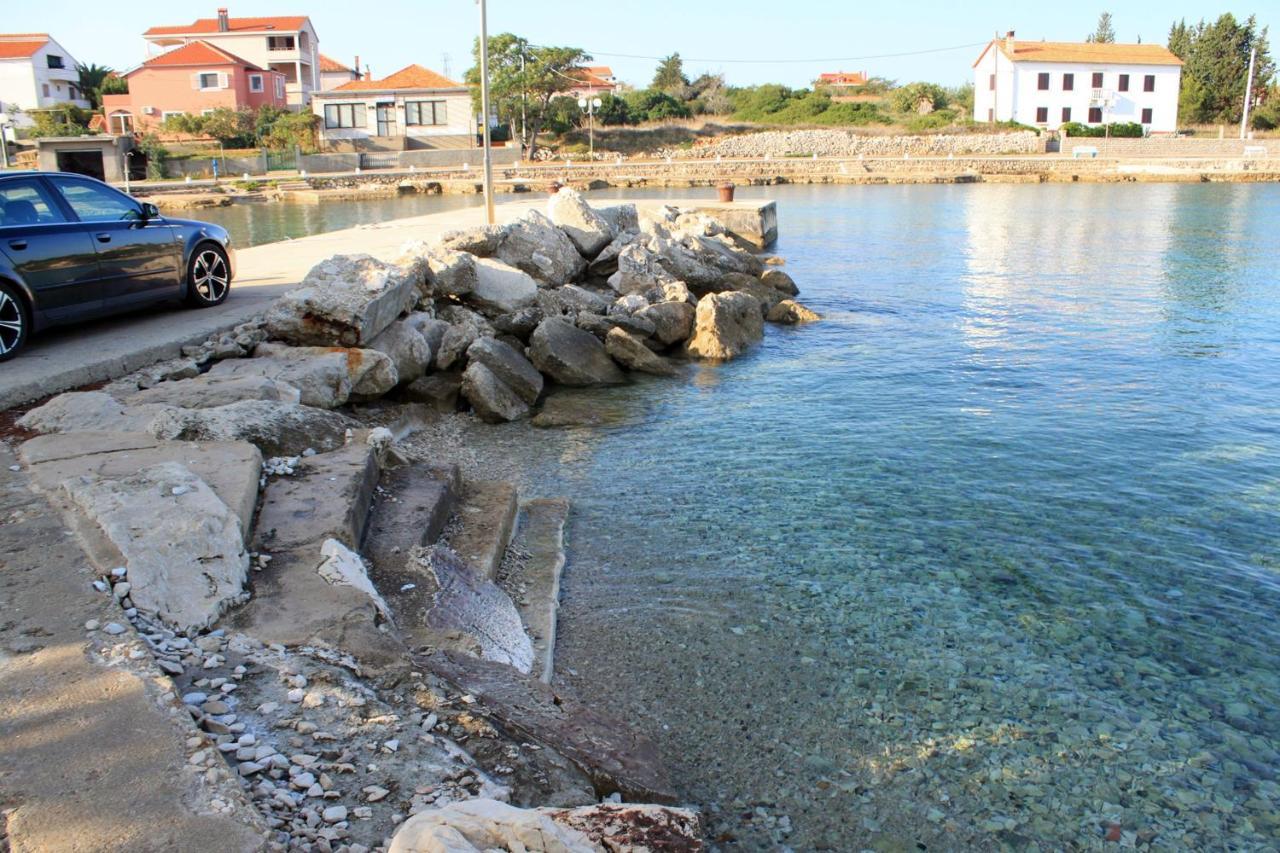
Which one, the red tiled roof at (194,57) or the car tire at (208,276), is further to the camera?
the red tiled roof at (194,57)

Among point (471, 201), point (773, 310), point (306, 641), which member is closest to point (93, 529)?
point (306, 641)

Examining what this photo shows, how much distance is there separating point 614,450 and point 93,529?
5873mm

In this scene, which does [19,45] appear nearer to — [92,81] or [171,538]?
[92,81]

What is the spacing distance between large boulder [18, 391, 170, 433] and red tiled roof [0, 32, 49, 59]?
261 feet

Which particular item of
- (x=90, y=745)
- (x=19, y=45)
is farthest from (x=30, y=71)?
(x=90, y=745)

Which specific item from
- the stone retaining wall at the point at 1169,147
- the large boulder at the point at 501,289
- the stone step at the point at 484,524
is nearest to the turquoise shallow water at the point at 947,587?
the stone step at the point at 484,524

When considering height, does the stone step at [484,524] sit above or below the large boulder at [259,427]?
below

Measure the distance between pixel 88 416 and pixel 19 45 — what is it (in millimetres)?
80803

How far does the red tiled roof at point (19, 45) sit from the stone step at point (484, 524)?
265 ft

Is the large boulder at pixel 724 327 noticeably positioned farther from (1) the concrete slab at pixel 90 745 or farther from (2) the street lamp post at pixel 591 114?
(2) the street lamp post at pixel 591 114

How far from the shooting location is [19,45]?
234 ft

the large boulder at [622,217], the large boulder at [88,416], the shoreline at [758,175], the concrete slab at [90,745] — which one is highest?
the shoreline at [758,175]

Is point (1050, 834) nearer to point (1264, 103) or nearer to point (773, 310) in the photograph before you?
point (773, 310)

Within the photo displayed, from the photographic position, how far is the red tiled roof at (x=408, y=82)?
68000 mm
